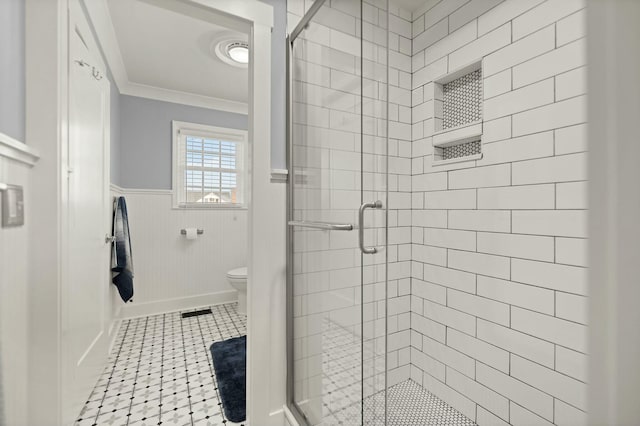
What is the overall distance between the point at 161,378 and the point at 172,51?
249 cm

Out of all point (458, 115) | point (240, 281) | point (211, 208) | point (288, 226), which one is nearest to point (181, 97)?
point (211, 208)

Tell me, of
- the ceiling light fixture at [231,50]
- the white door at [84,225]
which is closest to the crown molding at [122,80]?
the white door at [84,225]

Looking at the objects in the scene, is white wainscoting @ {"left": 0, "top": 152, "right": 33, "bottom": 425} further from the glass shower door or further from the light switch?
the glass shower door

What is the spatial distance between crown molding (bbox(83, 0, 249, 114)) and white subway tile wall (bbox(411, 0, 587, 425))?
200cm

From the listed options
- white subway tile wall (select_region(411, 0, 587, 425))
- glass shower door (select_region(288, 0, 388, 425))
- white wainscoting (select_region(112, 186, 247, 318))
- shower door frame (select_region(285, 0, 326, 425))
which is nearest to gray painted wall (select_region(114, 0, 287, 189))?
white wainscoting (select_region(112, 186, 247, 318))

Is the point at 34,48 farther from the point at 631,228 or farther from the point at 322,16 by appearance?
the point at 631,228

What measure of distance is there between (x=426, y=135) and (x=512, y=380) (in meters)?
1.36

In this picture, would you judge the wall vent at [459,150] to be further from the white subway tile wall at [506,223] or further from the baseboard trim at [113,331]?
the baseboard trim at [113,331]

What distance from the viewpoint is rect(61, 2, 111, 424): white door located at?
124 centimetres

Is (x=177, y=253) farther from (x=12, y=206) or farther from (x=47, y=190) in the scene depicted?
(x=12, y=206)

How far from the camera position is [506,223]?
137cm

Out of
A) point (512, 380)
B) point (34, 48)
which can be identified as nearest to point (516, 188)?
point (512, 380)

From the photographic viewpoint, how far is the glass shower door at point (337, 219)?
3.10 feet

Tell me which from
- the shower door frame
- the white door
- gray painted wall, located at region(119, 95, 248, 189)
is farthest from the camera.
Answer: gray painted wall, located at region(119, 95, 248, 189)
